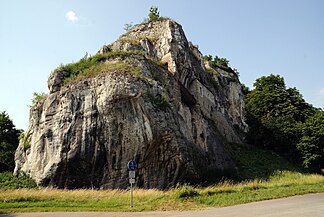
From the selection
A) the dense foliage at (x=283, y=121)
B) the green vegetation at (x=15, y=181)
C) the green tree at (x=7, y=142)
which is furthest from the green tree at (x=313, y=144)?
the green tree at (x=7, y=142)

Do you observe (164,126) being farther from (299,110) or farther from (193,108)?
(299,110)

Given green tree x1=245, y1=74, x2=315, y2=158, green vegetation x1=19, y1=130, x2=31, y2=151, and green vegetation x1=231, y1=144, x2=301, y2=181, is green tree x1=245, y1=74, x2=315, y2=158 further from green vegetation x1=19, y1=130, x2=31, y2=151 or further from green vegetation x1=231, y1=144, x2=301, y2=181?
green vegetation x1=19, y1=130, x2=31, y2=151

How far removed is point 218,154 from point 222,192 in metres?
11.5

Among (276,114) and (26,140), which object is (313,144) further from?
(26,140)

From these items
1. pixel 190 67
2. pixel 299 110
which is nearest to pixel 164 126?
pixel 190 67

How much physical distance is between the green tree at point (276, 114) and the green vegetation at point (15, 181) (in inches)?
1091

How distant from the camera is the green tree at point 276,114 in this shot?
120 ft

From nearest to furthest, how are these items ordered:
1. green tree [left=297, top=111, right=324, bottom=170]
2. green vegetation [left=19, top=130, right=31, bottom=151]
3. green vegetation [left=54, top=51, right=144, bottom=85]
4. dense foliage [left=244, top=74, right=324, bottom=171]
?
green vegetation [left=19, top=130, right=31, bottom=151], green vegetation [left=54, top=51, right=144, bottom=85], green tree [left=297, top=111, right=324, bottom=170], dense foliage [left=244, top=74, right=324, bottom=171]

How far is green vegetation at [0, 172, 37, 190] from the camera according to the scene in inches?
774

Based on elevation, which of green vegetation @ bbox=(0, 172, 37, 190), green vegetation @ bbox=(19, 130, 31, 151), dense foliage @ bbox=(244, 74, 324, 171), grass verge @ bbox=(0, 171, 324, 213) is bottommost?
grass verge @ bbox=(0, 171, 324, 213)

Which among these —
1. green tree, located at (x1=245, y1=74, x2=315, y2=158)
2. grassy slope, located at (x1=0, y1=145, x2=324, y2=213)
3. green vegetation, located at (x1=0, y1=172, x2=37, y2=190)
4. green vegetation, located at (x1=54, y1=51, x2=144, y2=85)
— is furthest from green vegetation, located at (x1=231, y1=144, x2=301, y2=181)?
green vegetation, located at (x1=0, y1=172, x2=37, y2=190)

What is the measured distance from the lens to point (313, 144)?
3150cm

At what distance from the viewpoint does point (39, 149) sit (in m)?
21.7

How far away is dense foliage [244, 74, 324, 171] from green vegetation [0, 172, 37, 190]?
26.0m
